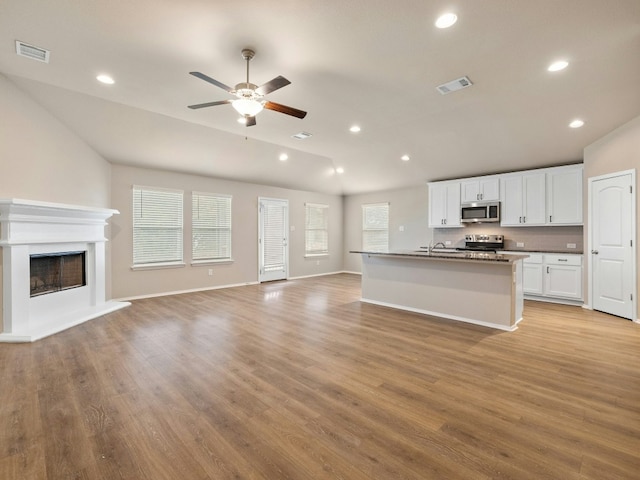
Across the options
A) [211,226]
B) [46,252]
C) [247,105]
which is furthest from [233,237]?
[247,105]

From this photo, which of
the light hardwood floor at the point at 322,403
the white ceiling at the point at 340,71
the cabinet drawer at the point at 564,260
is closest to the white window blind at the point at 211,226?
the white ceiling at the point at 340,71

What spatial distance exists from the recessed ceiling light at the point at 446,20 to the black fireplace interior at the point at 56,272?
5.50 metres

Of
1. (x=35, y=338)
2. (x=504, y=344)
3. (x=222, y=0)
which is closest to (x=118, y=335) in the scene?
(x=35, y=338)

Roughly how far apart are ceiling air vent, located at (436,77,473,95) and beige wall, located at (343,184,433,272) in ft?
14.7

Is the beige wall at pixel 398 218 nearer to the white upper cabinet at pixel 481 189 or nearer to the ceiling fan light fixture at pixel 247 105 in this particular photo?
the white upper cabinet at pixel 481 189

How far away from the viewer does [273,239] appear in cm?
830

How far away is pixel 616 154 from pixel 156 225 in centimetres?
819

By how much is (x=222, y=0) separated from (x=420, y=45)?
1.76 meters

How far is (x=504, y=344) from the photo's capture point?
356cm

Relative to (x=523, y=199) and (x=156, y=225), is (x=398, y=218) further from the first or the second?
(x=156, y=225)

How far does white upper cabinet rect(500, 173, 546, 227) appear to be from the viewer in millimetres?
5941

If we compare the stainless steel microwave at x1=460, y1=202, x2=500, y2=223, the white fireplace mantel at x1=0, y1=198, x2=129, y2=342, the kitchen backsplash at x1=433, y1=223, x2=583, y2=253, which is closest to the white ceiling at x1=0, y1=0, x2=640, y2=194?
the stainless steel microwave at x1=460, y1=202, x2=500, y2=223

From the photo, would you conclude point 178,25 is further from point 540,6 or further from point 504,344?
point 504,344

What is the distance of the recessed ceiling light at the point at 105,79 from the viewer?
11.5 ft
